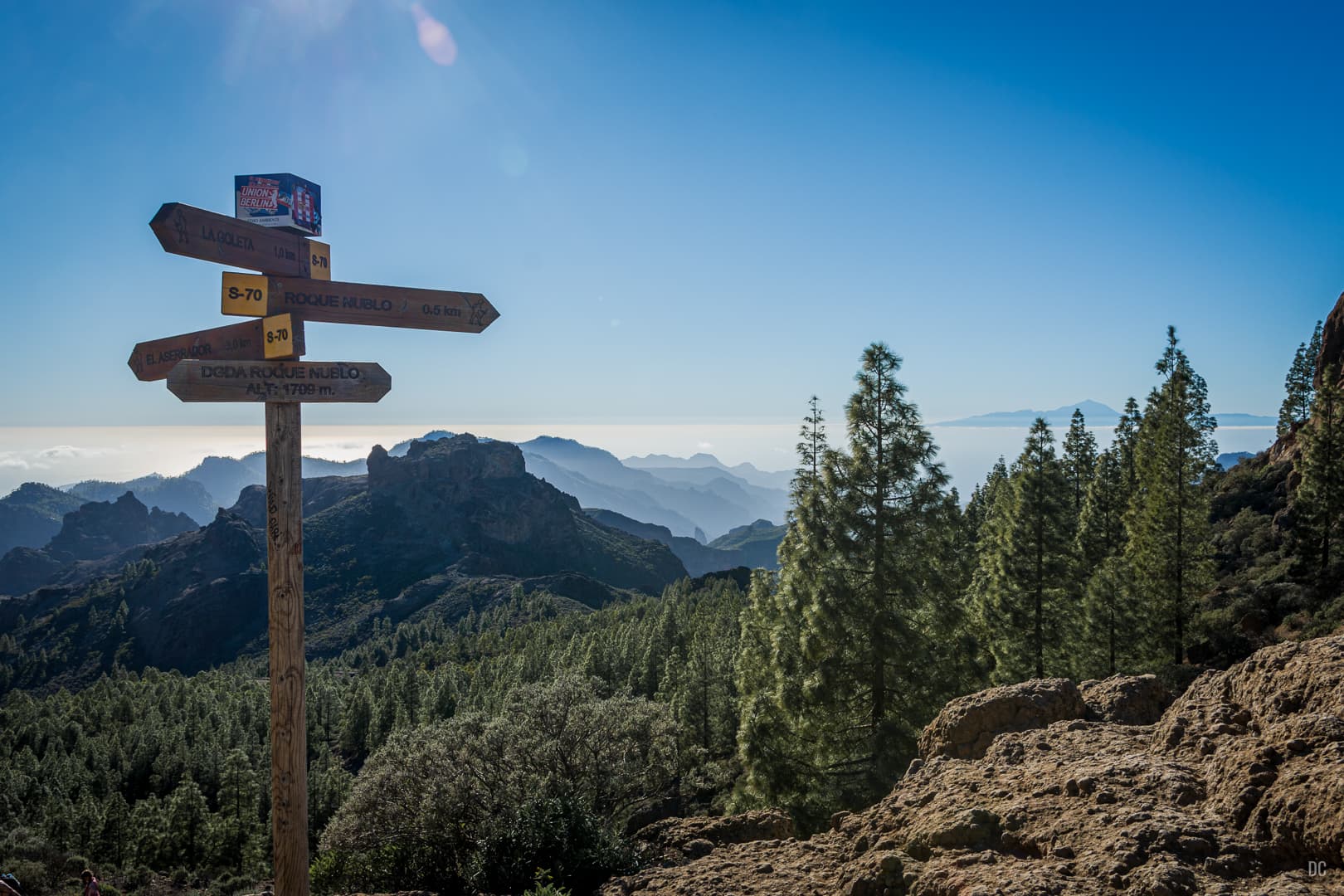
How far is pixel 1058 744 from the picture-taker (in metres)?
6.75

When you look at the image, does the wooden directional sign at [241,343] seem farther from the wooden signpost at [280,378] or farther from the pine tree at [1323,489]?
the pine tree at [1323,489]

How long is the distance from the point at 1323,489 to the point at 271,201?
137ft

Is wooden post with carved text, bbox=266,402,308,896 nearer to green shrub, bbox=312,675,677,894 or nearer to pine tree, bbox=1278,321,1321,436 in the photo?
green shrub, bbox=312,675,677,894

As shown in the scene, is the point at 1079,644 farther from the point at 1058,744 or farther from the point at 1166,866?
the point at 1166,866

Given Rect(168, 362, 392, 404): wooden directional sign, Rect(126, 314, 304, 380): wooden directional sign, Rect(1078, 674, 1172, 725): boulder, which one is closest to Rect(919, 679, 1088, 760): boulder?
Rect(1078, 674, 1172, 725): boulder

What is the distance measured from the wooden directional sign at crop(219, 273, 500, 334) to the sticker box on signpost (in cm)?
51

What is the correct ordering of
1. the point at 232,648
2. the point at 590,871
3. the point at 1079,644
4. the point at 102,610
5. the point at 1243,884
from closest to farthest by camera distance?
the point at 1243,884 < the point at 590,871 < the point at 1079,644 < the point at 232,648 < the point at 102,610

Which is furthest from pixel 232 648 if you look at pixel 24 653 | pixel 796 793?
pixel 796 793

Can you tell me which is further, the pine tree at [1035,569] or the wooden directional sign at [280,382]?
the pine tree at [1035,569]

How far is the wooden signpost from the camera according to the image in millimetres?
6055

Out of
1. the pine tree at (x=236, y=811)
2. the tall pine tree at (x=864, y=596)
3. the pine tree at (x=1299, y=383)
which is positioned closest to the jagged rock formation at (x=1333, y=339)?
the pine tree at (x=1299, y=383)

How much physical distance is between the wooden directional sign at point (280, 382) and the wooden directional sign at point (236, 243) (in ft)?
3.01

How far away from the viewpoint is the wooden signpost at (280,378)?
19.9 feet

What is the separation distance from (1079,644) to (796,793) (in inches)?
489
